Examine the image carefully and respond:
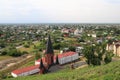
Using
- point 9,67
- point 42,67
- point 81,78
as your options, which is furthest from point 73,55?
point 81,78

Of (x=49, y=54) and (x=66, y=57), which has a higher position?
(x=49, y=54)

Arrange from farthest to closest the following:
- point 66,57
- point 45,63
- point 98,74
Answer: point 66,57 → point 45,63 → point 98,74

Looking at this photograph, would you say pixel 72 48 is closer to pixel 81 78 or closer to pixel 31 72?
pixel 31 72

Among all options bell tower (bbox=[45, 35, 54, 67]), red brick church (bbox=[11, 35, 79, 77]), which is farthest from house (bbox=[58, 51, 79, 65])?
bell tower (bbox=[45, 35, 54, 67])

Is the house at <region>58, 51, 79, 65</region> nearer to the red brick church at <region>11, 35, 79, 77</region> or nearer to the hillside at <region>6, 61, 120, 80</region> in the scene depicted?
the red brick church at <region>11, 35, 79, 77</region>

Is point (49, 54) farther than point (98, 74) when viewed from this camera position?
Yes

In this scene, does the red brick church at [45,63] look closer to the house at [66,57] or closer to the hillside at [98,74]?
the house at [66,57]

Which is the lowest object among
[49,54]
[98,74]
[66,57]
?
[66,57]

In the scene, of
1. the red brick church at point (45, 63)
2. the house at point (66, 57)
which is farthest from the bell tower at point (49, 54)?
the house at point (66, 57)

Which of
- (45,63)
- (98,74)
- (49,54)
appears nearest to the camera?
(98,74)

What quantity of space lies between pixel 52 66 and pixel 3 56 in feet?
92.3

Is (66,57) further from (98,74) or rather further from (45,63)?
(98,74)

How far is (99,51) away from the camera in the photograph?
2809 centimetres

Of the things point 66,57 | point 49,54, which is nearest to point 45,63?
point 49,54
